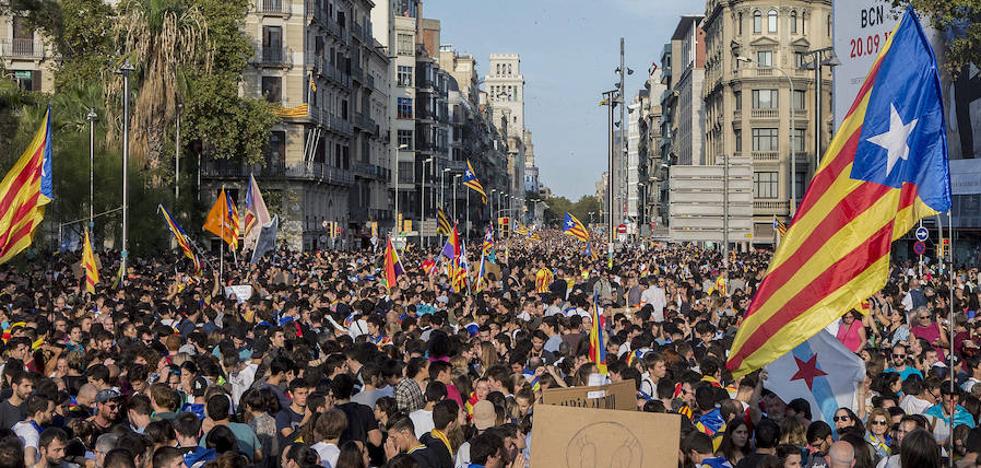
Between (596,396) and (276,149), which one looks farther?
(276,149)

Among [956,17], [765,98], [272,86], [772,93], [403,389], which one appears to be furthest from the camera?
[765,98]

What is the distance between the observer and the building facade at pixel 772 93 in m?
82.4

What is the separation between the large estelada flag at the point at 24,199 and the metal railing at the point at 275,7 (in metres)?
48.6

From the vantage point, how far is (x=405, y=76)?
342 ft

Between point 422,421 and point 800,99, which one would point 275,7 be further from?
point 422,421

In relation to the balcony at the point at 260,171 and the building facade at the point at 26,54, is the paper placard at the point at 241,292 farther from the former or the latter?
the building facade at the point at 26,54

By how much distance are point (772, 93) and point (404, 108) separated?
30.6 m

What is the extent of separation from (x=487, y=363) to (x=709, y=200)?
19.7 metres

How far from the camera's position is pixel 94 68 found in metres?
53.4

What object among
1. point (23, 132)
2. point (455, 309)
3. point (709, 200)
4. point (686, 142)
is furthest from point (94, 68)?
point (686, 142)

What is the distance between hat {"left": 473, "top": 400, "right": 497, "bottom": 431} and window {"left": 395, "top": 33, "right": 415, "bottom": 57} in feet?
315

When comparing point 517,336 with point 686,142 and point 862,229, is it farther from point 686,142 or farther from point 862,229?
point 686,142

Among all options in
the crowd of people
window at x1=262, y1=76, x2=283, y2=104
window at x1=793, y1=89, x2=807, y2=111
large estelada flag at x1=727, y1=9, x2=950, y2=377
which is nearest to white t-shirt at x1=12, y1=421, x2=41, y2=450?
the crowd of people

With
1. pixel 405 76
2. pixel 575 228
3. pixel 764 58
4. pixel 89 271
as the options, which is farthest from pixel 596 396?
pixel 405 76
